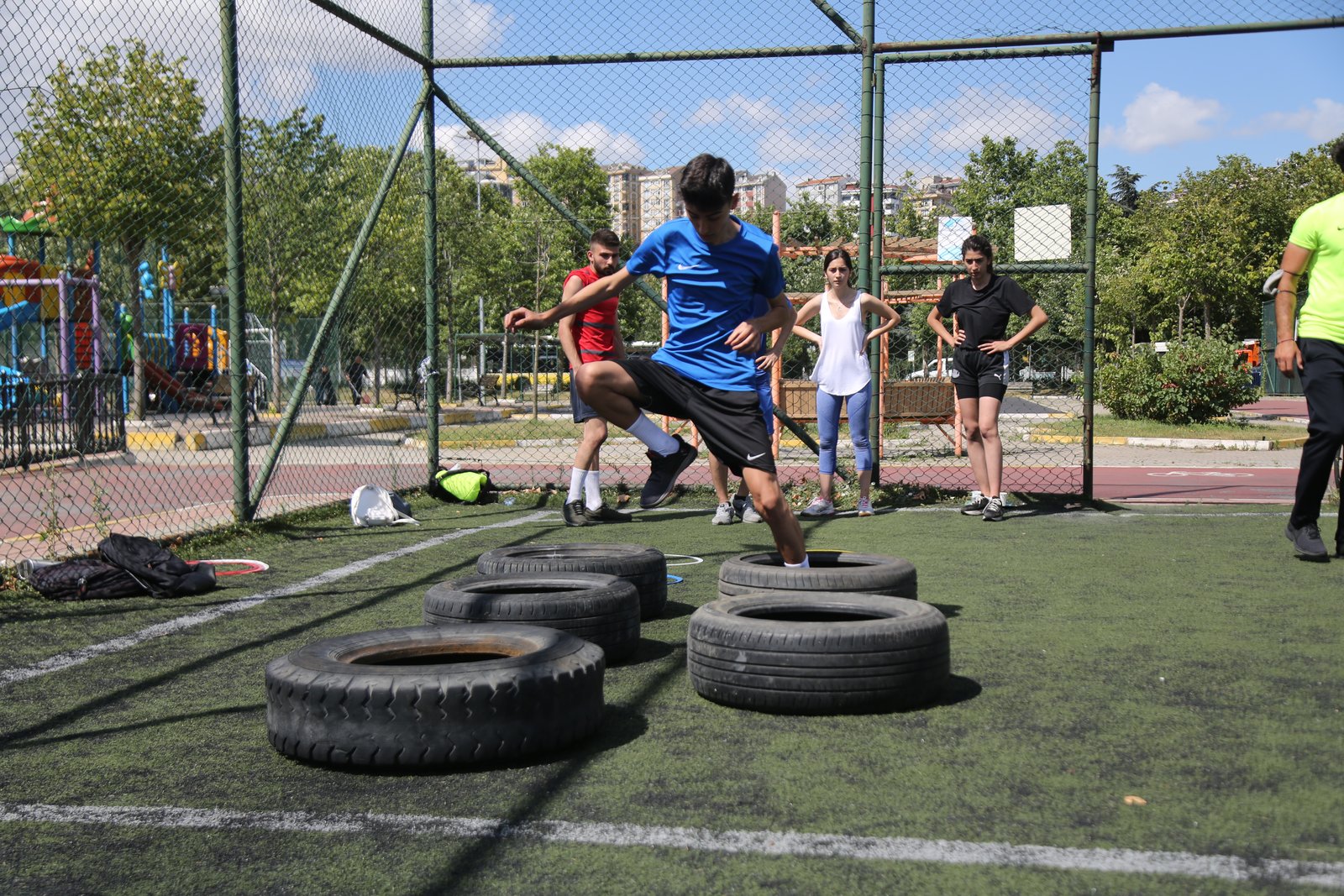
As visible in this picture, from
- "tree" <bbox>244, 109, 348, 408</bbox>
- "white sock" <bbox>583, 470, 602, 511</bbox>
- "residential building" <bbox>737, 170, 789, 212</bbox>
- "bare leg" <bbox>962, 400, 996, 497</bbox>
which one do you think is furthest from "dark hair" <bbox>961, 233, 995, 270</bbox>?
"tree" <bbox>244, 109, 348, 408</bbox>

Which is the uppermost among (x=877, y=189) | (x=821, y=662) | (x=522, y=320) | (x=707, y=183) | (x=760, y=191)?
(x=760, y=191)

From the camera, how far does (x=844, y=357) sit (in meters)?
8.44

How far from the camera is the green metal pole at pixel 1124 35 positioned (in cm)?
831

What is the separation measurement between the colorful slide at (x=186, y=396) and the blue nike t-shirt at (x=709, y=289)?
28.1 ft

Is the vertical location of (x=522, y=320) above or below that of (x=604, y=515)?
above

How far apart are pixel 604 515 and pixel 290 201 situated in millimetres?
3292

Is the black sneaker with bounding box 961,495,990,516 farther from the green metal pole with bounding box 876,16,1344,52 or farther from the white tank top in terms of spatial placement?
the green metal pole with bounding box 876,16,1344,52

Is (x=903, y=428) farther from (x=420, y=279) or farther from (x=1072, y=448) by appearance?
(x=420, y=279)

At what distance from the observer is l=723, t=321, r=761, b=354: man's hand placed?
4.79m

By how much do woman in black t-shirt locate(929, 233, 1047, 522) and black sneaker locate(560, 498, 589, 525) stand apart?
2.80 metres

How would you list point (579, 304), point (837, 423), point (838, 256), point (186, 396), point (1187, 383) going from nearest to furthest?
point (579, 304)
point (838, 256)
point (837, 423)
point (186, 396)
point (1187, 383)

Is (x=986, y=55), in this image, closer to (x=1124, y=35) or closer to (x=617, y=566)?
(x=1124, y=35)

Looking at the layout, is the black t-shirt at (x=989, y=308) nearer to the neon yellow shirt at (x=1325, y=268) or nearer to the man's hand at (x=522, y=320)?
the neon yellow shirt at (x=1325, y=268)

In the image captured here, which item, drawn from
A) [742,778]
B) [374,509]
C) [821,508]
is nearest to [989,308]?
[821,508]
